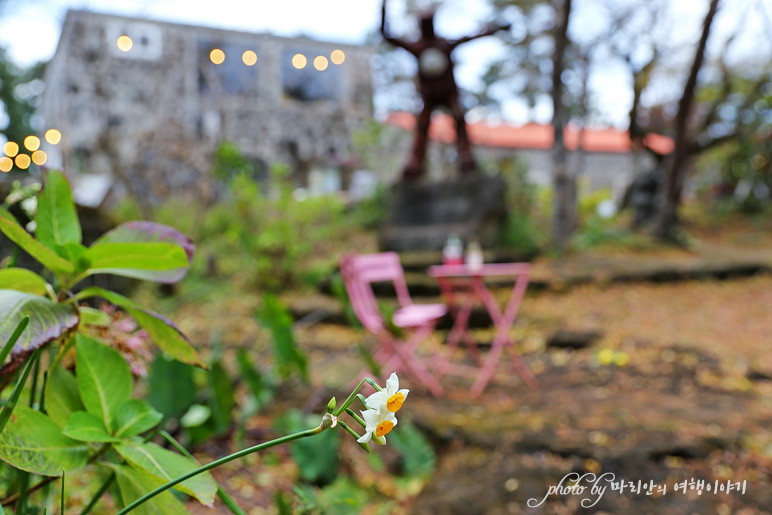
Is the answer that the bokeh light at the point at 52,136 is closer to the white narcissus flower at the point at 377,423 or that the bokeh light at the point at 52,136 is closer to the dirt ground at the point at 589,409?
the dirt ground at the point at 589,409

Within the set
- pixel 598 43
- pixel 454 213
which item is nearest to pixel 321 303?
pixel 454 213

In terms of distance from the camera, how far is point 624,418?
2.51 m

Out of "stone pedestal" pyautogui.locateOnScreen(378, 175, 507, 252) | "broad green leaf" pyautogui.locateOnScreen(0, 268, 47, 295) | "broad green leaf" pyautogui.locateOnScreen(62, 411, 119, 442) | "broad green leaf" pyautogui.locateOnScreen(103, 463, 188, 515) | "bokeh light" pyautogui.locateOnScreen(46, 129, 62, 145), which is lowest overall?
"stone pedestal" pyautogui.locateOnScreen(378, 175, 507, 252)

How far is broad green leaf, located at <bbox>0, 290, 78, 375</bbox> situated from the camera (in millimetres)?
547

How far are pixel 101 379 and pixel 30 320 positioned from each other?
11 cm

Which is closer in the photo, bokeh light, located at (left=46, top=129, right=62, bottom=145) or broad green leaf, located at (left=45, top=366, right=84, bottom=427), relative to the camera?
broad green leaf, located at (left=45, top=366, right=84, bottom=427)

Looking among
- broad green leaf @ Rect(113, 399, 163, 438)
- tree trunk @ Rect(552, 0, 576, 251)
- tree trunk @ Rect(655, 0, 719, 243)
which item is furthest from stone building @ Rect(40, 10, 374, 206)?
tree trunk @ Rect(655, 0, 719, 243)

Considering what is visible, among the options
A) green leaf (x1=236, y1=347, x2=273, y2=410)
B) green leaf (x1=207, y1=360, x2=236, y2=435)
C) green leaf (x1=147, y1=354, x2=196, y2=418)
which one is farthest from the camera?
green leaf (x1=236, y1=347, x2=273, y2=410)

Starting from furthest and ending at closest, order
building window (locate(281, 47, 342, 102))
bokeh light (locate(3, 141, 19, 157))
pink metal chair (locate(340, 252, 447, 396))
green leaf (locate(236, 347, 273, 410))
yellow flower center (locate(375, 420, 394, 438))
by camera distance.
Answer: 1. building window (locate(281, 47, 342, 102))
2. pink metal chair (locate(340, 252, 447, 396))
3. bokeh light (locate(3, 141, 19, 157))
4. green leaf (locate(236, 347, 273, 410))
5. yellow flower center (locate(375, 420, 394, 438))

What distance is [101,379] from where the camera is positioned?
65 cm

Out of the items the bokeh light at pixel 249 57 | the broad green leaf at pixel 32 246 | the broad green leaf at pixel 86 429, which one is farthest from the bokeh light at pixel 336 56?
the broad green leaf at pixel 86 429

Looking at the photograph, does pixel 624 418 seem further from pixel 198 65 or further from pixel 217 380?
pixel 198 65

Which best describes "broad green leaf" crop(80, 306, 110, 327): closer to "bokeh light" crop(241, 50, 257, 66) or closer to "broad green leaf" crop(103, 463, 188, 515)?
"broad green leaf" crop(103, 463, 188, 515)

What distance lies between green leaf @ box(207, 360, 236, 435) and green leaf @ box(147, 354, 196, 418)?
0.63 feet
